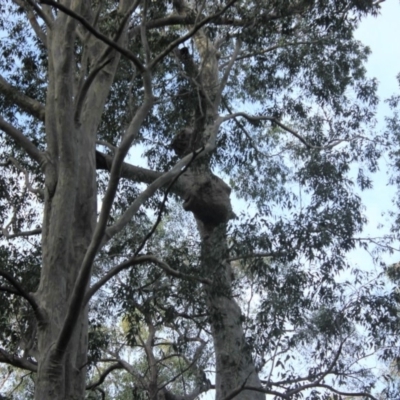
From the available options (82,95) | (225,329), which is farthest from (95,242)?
(225,329)

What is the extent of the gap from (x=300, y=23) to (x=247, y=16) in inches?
87.6

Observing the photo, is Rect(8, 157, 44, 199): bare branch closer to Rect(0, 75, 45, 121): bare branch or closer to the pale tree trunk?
Rect(0, 75, 45, 121): bare branch

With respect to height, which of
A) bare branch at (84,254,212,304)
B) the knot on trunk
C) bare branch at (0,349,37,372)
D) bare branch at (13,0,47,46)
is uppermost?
bare branch at (13,0,47,46)

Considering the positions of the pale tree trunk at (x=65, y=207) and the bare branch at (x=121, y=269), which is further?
the pale tree trunk at (x=65, y=207)

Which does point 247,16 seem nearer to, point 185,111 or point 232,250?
point 185,111

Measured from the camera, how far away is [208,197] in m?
11.1

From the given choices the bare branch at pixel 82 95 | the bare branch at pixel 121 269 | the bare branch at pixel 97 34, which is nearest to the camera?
the bare branch at pixel 97 34

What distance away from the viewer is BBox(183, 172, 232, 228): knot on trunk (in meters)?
11.1

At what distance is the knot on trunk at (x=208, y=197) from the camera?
36.3 feet

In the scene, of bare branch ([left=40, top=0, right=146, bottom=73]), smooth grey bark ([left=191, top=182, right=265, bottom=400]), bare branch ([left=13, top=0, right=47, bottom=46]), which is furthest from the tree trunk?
bare branch ([left=13, top=0, right=47, bottom=46])

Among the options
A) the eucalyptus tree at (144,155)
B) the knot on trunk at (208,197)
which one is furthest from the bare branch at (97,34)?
the knot on trunk at (208,197)

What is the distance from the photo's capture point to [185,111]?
9.79 m

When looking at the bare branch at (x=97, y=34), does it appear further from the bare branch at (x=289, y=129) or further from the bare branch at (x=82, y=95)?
the bare branch at (x=289, y=129)

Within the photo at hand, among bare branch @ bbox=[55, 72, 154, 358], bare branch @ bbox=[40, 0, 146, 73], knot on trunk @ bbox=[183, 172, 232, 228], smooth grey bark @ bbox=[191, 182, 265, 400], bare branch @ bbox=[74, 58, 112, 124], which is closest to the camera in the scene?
bare branch @ bbox=[55, 72, 154, 358]
